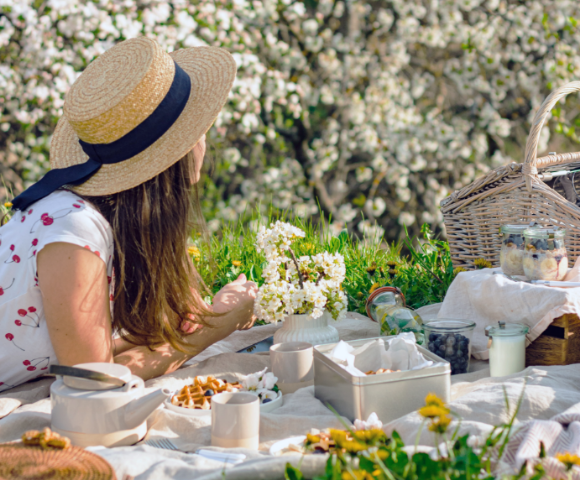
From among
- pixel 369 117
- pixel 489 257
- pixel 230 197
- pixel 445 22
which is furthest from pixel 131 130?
pixel 445 22

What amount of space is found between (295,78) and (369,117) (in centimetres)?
74

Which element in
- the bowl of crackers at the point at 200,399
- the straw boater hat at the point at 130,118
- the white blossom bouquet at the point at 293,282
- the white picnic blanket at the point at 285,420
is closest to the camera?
the white picnic blanket at the point at 285,420

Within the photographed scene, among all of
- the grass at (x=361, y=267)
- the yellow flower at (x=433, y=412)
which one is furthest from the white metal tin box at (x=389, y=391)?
the grass at (x=361, y=267)

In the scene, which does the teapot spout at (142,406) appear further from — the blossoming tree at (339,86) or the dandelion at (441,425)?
the blossoming tree at (339,86)

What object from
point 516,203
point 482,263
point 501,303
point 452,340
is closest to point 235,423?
point 452,340

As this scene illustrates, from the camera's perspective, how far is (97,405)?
1.24 m

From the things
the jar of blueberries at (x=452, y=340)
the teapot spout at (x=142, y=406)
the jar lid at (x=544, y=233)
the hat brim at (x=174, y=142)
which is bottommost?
the jar of blueberries at (x=452, y=340)

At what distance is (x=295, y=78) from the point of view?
17.4ft

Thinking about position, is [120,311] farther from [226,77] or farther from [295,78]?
[295,78]

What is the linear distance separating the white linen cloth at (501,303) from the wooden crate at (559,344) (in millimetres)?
38

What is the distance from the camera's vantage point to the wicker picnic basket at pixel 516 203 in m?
2.13

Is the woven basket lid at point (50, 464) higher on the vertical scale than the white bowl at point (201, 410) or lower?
higher

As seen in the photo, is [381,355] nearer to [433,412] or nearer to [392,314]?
[392,314]

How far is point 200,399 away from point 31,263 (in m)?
0.56
